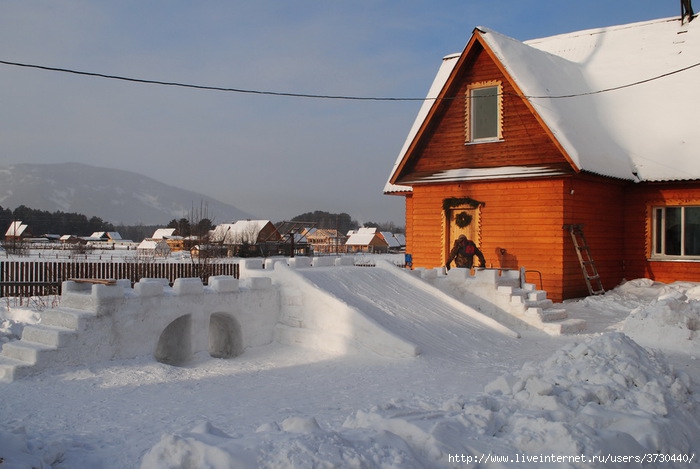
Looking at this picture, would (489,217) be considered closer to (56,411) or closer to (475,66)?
(475,66)

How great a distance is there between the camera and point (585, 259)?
17641mm

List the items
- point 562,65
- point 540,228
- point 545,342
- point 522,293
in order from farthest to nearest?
point 562,65 < point 540,228 < point 522,293 < point 545,342

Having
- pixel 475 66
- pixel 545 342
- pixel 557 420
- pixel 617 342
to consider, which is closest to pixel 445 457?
pixel 557 420

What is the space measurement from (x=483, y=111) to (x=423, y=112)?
3.14 meters

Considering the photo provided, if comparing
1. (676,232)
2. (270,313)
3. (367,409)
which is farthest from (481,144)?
(367,409)

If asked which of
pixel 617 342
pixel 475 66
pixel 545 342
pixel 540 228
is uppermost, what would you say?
pixel 475 66

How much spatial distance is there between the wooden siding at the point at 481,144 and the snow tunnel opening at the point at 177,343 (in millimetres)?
10501

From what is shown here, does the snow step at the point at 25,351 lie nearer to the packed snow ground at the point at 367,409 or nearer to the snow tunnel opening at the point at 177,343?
the packed snow ground at the point at 367,409

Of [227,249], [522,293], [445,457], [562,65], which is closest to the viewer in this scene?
[445,457]

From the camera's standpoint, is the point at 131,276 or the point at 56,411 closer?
the point at 56,411

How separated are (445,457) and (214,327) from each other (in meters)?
7.92

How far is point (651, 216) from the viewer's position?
18609 millimetres

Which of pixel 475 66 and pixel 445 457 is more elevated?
pixel 475 66

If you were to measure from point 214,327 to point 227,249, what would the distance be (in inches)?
1192
